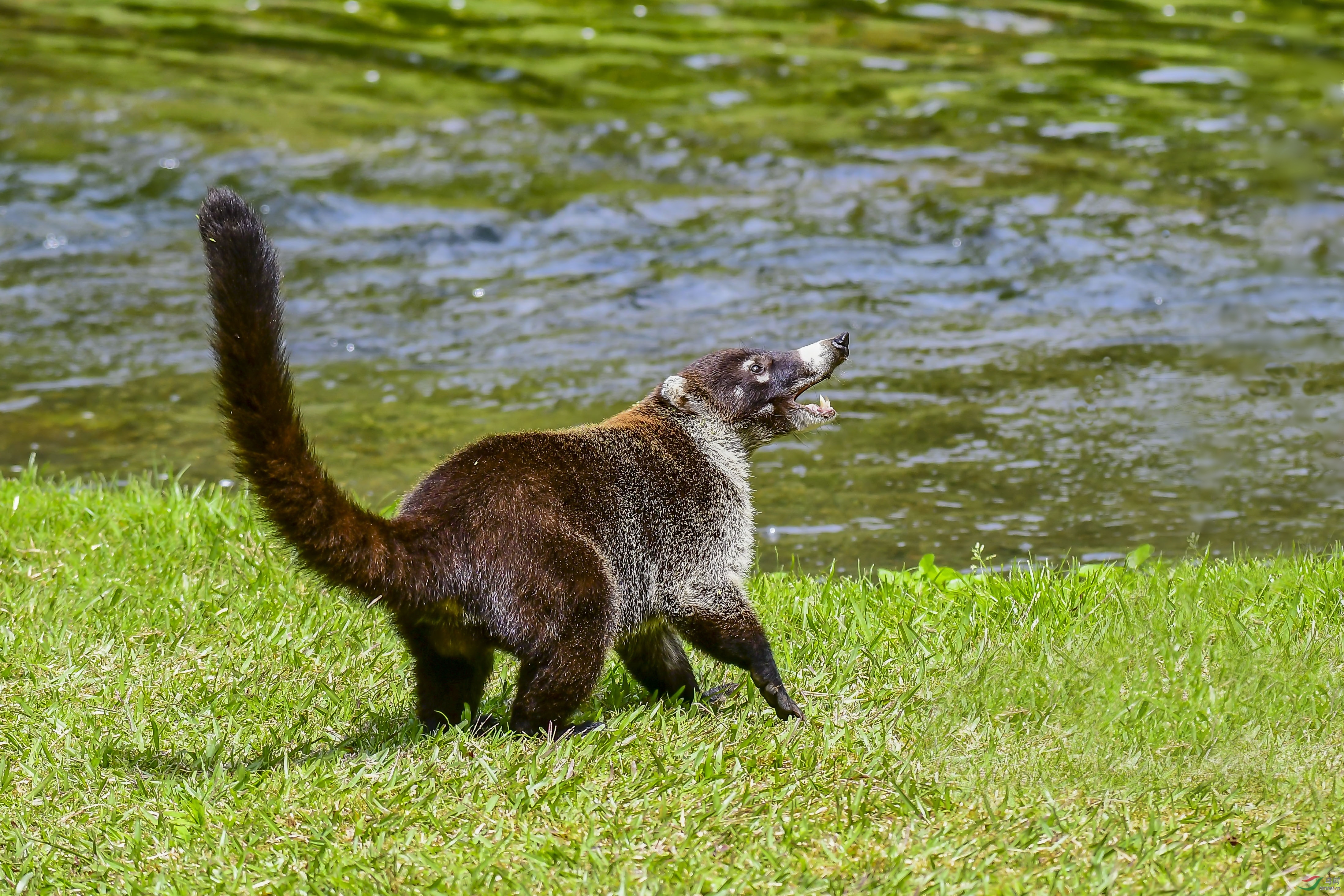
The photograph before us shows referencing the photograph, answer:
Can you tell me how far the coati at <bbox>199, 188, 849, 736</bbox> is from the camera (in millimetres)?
4031

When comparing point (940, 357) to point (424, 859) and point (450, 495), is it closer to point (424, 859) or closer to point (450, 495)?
point (450, 495)

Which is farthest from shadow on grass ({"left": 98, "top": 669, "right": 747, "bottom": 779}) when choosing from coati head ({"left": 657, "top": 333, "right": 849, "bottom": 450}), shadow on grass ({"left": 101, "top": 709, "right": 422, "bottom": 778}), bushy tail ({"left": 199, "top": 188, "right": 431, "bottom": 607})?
coati head ({"left": 657, "top": 333, "right": 849, "bottom": 450})

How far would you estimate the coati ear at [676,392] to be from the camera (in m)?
5.28

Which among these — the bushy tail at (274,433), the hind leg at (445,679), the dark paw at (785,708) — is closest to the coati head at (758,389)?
the dark paw at (785,708)

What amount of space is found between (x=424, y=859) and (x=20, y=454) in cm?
583

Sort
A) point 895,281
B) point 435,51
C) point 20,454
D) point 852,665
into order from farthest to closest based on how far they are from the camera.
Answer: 1. point 435,51
2. point 895,281
3. point 20,454
4. point 852,665

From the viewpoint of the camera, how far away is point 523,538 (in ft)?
14.3

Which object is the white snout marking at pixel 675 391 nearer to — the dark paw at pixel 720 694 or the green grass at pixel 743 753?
the green grass at pixel 743 753

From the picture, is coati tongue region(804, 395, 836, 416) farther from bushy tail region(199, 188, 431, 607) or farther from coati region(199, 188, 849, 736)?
bushy tail region(199, 188, 431, 607)

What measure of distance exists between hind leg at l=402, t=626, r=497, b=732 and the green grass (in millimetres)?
136

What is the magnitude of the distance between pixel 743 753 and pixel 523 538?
876 mm

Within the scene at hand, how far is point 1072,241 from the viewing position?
37.1 ft

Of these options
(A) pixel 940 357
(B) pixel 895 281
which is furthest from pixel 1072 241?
(A) pixel 940 357

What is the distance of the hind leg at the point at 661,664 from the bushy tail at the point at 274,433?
0.88 meters
